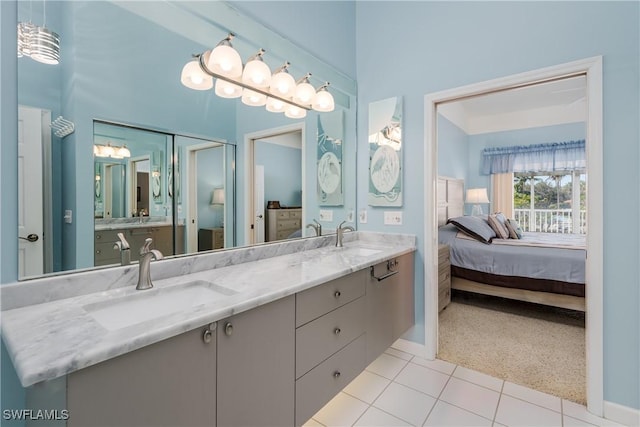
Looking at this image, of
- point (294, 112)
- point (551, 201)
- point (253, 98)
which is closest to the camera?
point (253, 98)

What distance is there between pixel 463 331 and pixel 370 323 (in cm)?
143

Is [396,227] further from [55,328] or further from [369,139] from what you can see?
[55,328]

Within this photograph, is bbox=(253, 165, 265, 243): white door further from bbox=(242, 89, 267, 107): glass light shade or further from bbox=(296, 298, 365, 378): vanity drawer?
bbox=(296, 298, 365, 378): vanity drawer

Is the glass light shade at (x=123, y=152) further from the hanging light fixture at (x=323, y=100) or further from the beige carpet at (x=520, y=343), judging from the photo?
the beige carpet at (x=520, y=343)

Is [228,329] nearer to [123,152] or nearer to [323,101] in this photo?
[123,152]

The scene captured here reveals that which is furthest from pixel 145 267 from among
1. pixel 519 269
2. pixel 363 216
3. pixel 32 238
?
pixel 519 269

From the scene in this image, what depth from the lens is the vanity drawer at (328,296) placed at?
1.35 m

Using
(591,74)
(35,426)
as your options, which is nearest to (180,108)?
(35,426)

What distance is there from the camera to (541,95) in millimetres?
4750

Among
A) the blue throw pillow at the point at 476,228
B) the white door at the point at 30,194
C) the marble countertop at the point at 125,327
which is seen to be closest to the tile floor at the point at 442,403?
the marble countertop at the point at 125,327

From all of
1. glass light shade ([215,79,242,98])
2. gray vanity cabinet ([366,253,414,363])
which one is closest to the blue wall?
gray vanity cabinet ([366,253,414,363])

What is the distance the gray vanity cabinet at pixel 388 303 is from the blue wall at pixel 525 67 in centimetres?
22

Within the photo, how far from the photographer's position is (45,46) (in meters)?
1.15

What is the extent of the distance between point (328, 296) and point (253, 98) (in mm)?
1304
